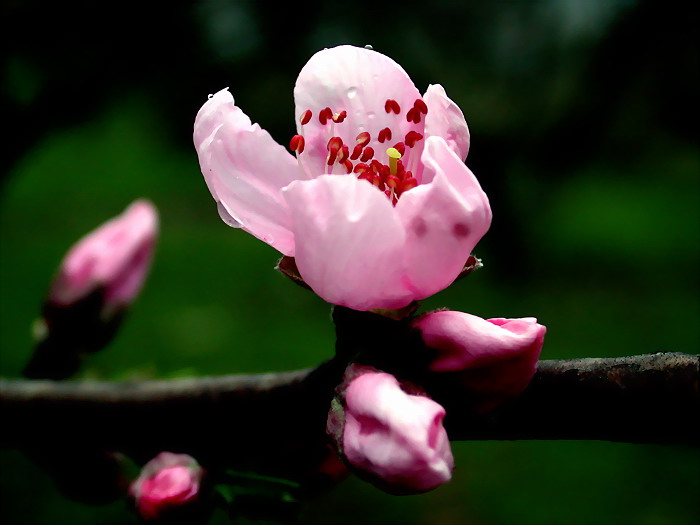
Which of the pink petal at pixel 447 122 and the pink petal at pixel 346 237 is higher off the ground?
the pink petal at pixel 447 122

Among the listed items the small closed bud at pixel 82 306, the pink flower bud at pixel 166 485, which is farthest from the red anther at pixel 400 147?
the small closed bud at pixel 82 306

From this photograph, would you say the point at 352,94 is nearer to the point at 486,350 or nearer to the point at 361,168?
the point at 361,168

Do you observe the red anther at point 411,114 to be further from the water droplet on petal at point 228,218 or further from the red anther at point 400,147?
the water droplet on petal at point 228,218

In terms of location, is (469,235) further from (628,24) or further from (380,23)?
(380,23)

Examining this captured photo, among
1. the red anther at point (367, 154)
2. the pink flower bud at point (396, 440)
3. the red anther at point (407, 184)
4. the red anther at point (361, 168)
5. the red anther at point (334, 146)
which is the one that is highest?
the red anther at point (334, 146)

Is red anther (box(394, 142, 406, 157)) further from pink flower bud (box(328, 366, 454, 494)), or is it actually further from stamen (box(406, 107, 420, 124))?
pink flower bud (box(328, 366, 454, 494))

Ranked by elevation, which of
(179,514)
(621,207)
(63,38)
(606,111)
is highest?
(63,38)

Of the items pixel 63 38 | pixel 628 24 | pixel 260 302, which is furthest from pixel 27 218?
pixel 628 24
